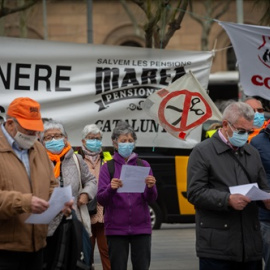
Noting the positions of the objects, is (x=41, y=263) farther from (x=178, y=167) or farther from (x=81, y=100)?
(x=178, y=167)

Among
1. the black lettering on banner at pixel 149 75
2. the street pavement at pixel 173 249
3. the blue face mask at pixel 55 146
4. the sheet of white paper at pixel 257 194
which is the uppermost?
the black lettering on banner at pixel 149 75

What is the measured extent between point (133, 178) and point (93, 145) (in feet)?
4.54

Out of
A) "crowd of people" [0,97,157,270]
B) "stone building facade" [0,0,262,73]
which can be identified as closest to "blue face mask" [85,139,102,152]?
"crowd of people" [0,97,157,270]

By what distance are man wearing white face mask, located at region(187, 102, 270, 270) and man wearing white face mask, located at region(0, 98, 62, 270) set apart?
1.18 meters

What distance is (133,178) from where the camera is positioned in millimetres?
8273

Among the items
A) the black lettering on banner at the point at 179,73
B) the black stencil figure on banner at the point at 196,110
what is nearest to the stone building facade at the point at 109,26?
the black lettering on banner at the point at 179,73

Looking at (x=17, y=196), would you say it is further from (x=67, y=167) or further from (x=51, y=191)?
(x=67, y=167)

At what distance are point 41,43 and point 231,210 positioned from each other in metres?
3.92

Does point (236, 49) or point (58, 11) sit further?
point (58, 11)

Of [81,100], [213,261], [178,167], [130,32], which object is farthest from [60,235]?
[130,32]

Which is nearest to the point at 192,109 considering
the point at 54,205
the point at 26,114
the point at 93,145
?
the point at 93,145

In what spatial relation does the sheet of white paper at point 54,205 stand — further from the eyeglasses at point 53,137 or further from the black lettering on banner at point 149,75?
the black lettering on banner at point 149,75

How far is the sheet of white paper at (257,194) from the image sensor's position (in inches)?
274

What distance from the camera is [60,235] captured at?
689 centimetres
